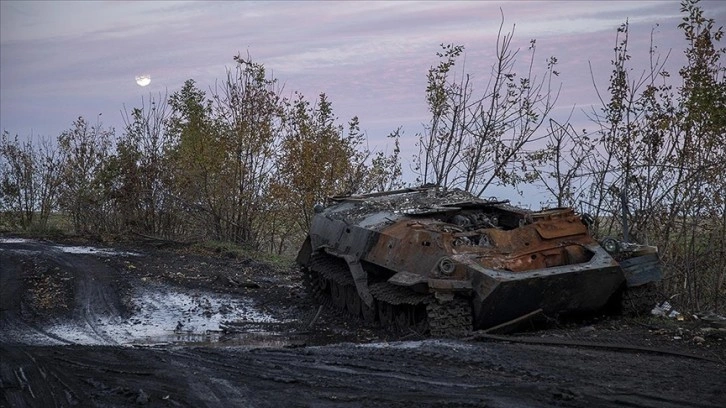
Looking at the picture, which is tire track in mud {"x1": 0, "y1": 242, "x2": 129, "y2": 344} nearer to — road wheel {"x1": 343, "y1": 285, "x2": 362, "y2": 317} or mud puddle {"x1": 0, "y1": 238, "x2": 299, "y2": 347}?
mud puddle {"x1": 0, "y1": 238, "x2": 299, "y2": 347}

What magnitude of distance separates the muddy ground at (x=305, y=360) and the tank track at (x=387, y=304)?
0.23 meters

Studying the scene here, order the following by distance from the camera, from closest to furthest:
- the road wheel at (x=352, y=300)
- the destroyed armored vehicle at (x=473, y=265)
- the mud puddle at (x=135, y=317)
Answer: the destroyed armored vehicle at (x=473, y=265)
the mud puddle at (x=135, y=317)
the road wheel at (x=352, y=300)

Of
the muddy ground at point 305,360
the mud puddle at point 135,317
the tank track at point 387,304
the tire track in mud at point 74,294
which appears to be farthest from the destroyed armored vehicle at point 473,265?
the tire track in mud at point 74,294

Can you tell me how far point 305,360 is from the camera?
28.4 feet

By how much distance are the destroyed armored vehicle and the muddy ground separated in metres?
0.39

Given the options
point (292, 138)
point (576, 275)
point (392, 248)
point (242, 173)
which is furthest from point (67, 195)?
point (576, 275)

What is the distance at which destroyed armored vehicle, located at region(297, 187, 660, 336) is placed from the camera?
10.5m

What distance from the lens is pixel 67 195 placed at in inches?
1102

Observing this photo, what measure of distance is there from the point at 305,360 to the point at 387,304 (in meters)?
3.65

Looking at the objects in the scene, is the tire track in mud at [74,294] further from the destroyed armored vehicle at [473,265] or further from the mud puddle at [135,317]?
the destroyed armored vehicle at [473,265]

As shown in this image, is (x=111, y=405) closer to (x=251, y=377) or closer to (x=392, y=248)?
(x=251, y=377)

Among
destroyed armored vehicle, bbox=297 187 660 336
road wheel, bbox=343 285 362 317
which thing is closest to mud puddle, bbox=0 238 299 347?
road wheel, bbox=343 285 362 317

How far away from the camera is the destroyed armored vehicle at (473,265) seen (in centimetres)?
1046

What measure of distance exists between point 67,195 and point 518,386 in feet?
75.7
